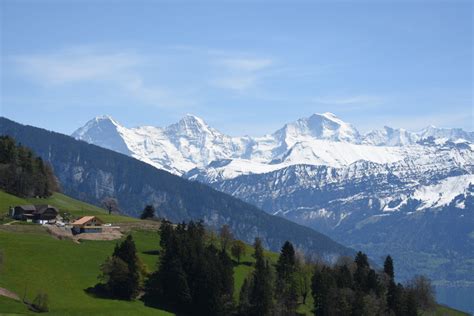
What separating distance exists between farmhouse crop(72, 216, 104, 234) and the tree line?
1655 cm

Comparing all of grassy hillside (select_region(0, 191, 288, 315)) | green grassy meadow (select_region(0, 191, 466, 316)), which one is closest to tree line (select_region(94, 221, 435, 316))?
green grassy meadow (select_region(0, 191, 466, 316))

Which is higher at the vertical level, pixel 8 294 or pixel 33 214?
pixel 33 214

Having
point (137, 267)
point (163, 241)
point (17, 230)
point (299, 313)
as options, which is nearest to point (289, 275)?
point (299, 313)

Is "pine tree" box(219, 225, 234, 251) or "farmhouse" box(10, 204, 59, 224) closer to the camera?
"farmhouse" box(10, 204, 59, 224)

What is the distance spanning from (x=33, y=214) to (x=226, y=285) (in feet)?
179

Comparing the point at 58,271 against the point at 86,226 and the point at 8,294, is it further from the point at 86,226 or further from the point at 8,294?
the point at 86,226

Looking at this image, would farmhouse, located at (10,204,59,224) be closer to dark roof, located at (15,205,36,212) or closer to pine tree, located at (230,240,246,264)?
dark roof, located at (15,205,36,212)

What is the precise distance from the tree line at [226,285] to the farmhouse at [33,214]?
29.2 metres

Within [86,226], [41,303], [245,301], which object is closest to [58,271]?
[41,303]

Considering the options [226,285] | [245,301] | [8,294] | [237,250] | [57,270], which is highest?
[237,250]

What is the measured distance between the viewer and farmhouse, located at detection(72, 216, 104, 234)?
171875 mm

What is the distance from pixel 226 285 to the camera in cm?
14625

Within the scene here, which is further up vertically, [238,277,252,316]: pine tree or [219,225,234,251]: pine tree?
[219,225,234,251]: pine tree

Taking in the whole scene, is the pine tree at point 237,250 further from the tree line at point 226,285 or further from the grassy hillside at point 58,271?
the grassy hillside at point 58,271
